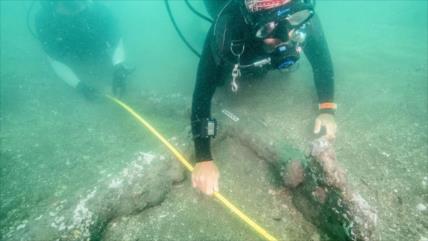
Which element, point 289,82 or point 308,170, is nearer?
point 308,170

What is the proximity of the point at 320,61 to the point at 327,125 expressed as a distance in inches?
33.3

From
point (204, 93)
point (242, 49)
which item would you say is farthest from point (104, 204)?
point (242, 49)

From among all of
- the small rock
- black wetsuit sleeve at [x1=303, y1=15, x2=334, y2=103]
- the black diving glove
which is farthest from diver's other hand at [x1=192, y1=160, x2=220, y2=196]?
the black diving glove

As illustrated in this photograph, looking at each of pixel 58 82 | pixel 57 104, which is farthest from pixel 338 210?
pixel 58 82

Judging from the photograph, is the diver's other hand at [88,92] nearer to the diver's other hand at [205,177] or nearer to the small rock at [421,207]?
the diver's other hand at [205,177]

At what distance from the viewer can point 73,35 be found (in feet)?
20.8

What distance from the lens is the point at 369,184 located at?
2822mm

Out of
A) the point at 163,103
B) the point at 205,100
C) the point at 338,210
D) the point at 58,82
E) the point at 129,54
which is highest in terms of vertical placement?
the point at 205,100

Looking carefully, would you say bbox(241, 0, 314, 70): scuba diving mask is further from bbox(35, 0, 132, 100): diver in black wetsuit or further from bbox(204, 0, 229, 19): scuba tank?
bbox(35, 0, 132, 100): diver in black wetsuit

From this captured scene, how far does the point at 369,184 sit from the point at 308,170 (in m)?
0.75

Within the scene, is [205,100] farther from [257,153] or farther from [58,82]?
[58,82]

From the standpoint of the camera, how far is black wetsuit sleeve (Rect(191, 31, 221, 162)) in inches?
118

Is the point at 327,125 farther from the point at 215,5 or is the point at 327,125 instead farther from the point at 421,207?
the point at 215,5

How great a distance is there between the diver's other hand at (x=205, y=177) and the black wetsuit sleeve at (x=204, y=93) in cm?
8
